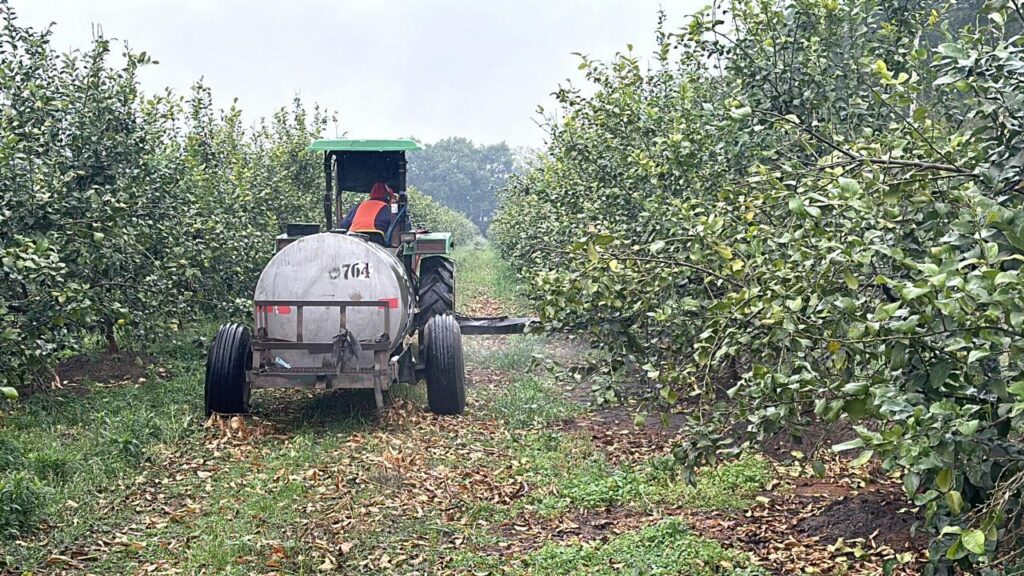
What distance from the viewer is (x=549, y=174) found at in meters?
14.4

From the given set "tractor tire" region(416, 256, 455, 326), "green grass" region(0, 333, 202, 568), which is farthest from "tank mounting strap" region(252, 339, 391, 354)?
Answer: "tractor tire" region(416, 256, 455, 326)

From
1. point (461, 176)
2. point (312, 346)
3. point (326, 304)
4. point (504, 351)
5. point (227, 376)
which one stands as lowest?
point (504, 351)

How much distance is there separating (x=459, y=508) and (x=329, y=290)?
2.99 m

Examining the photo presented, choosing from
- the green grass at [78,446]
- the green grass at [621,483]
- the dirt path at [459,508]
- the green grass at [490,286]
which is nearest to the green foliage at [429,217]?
the green grass at [490,286]

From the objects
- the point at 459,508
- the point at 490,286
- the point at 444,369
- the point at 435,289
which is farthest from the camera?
the point at 490,286

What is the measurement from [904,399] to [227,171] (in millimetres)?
13787

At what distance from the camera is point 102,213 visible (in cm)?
812

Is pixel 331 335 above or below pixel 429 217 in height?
below

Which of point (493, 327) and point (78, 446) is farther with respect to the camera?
point (493, 327)

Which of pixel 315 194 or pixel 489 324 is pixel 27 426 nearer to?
pixel 489 324

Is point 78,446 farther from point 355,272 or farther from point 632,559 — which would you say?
point 632,559

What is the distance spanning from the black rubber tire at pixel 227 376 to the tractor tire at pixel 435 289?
7.77 ft

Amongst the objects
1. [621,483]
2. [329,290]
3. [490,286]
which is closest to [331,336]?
[329,290]

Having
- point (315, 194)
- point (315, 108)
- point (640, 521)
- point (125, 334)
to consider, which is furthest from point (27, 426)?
point (315, 108)
